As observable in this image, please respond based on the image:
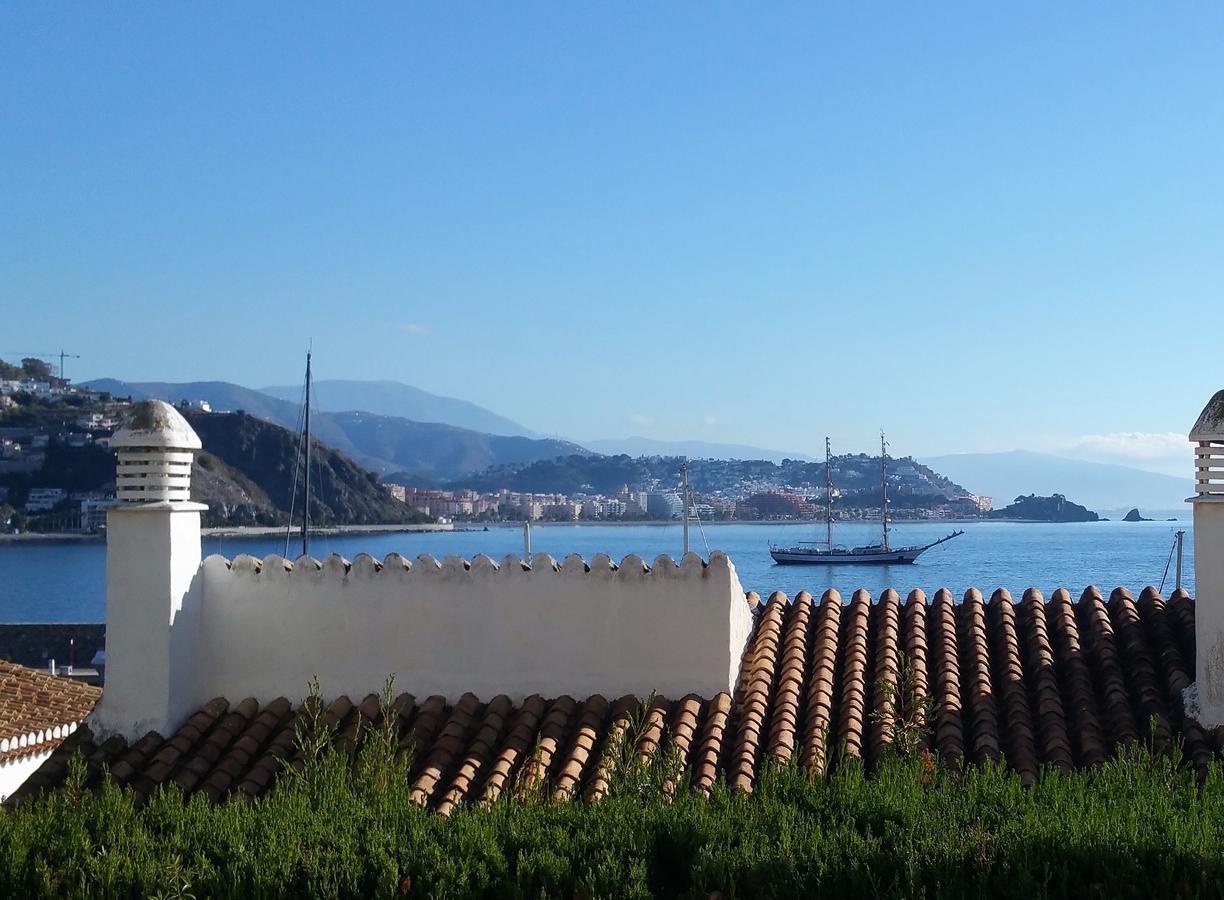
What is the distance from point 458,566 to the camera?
9.69m

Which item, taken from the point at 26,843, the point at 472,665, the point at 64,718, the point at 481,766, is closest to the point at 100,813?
the point at 26,843

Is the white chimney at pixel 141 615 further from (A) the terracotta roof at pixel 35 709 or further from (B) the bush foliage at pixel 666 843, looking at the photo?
(B) the bush foliage at pixel 666 843

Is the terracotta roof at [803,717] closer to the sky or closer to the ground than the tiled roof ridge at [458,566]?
closer to the ground

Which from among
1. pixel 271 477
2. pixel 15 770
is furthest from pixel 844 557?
pixel 15 770

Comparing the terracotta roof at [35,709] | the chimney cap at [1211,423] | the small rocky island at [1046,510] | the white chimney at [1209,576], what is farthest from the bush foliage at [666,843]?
the small rocky island at [1046,510]

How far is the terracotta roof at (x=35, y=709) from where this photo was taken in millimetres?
12062

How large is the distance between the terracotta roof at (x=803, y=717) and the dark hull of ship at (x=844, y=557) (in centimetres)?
9289

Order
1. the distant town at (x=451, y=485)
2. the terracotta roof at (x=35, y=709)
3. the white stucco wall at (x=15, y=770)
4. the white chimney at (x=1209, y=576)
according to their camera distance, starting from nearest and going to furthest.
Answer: the white chimney at (x=1209, y=576) < the white stucco wall at (x=15, y=770) < the terracotta roof at (x=35, y=709) < the distant town at (x=451, y=485)

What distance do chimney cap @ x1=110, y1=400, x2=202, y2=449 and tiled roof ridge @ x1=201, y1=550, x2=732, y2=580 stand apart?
35.9 inches

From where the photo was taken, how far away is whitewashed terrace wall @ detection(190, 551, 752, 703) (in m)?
9.53

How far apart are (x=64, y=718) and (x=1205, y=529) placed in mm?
11567

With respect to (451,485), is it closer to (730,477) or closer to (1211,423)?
(730,477)

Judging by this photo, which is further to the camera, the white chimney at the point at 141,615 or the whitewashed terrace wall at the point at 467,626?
the whitewashed terrace wall at the point at 467,626

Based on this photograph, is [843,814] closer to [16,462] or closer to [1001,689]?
[1001,689]
